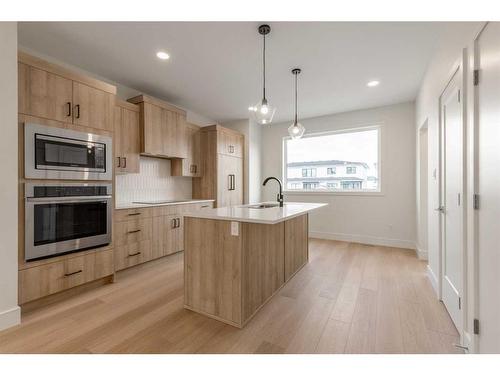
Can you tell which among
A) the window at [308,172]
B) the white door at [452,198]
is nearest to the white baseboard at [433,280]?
the white door at [452,198]

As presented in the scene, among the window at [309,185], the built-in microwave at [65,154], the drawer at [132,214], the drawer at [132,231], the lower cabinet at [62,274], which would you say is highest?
the built-in microwave at [65,154]

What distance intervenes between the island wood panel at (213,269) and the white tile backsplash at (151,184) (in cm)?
190

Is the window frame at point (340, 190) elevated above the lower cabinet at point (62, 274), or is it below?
above

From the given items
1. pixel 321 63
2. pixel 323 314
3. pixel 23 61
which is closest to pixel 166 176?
pixel 23 61

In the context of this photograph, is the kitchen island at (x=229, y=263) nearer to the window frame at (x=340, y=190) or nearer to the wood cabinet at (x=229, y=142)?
the wood cabinet at (x=229, y=142)

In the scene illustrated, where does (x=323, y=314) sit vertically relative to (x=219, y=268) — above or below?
below

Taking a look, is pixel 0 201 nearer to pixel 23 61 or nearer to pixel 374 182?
pixel 23 61

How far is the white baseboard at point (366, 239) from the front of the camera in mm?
4266

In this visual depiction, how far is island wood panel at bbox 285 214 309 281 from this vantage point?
281cm

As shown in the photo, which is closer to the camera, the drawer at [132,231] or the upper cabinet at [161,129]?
the drawer at [132,231]

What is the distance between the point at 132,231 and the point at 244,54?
2620 mm

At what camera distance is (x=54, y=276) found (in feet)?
7.26
